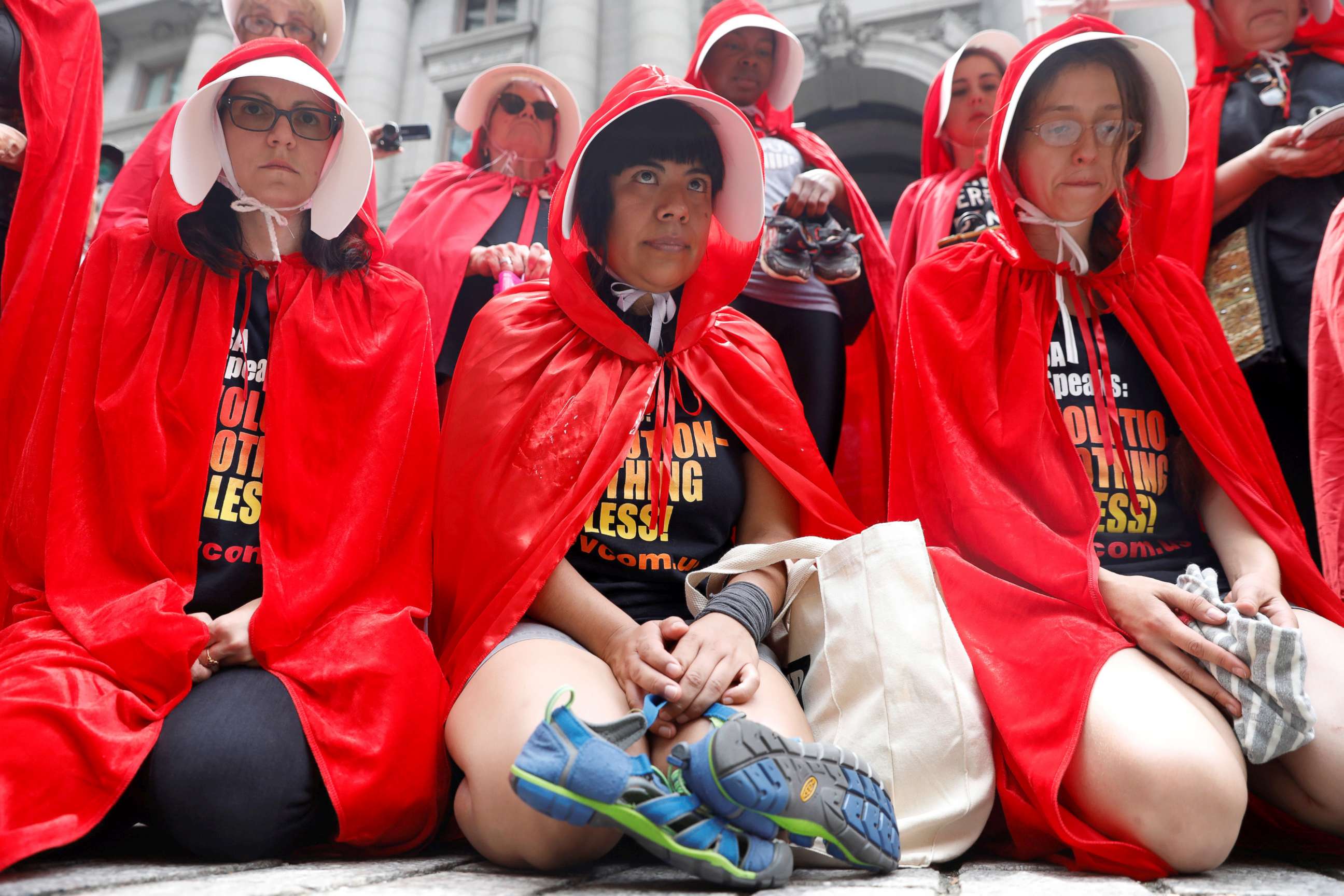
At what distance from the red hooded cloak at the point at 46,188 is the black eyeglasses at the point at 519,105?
4.71 feet

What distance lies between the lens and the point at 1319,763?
5.61ft

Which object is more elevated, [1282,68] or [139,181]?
[1282,68]

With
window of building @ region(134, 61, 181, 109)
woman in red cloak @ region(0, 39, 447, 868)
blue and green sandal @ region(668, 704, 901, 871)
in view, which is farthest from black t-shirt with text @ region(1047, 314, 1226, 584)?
window of building @ region(134, 61, 181, 109)

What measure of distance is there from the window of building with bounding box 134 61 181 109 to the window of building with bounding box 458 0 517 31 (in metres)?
4.29

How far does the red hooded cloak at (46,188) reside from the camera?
2408mm

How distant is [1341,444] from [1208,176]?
0.97 metres

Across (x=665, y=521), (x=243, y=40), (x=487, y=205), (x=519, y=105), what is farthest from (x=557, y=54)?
(x=665, y=521)

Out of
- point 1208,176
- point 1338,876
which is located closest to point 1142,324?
point 1208,176

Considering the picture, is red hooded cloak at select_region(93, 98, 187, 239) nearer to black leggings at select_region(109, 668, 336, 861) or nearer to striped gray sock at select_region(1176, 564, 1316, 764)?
black leggings at select_region(109, 668, 336, 861)

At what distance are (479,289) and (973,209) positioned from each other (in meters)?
1.78

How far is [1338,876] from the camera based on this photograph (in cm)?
159

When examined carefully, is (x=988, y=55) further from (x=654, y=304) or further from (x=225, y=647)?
(x=225, y=647)

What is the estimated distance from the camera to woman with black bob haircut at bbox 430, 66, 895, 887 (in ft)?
5.86

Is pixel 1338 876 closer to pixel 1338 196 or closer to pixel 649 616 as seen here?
pixel 649 616
